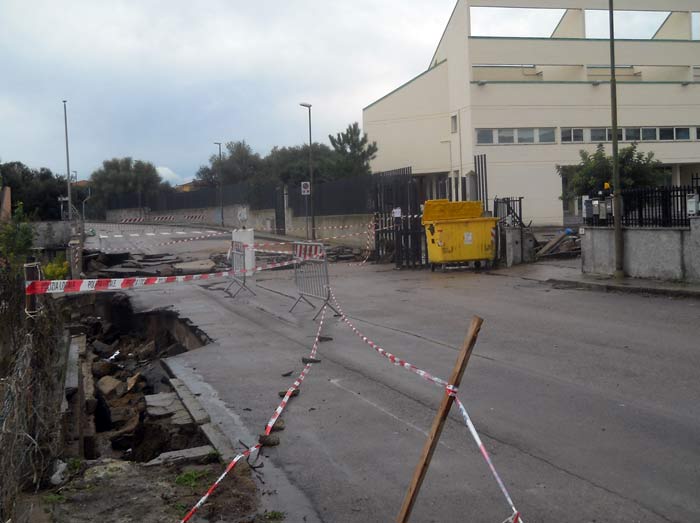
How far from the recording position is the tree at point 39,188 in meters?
51.2

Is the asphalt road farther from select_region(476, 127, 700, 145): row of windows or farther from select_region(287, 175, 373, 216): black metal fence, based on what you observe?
select_region(476, 127, 700, 145): row of windows

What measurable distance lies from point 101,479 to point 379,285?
548 inches

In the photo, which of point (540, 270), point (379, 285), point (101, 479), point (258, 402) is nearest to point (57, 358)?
point (258, 402)

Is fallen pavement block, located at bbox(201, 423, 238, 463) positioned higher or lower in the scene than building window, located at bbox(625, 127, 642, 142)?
lower

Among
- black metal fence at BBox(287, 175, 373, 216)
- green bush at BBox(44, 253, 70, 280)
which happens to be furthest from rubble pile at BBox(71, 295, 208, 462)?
black metal fence at BBox(287, 175, 373, 216)

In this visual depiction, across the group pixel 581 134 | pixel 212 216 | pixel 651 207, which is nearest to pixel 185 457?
pixel 651 207

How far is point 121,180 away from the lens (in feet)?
291

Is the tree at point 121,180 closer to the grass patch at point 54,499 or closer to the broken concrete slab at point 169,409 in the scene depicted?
the broken concrete slab at point 169,409

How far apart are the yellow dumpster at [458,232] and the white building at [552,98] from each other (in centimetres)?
2133

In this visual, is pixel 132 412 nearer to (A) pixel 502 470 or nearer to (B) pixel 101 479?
(B) pixel 101 479

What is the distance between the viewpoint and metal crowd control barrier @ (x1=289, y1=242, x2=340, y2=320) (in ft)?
44.4

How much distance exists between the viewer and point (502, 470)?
545 cm

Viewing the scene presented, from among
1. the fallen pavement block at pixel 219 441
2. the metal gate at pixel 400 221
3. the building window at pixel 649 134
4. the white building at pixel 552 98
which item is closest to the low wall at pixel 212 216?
the metal gate at pixel 400 221

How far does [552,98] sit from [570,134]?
8.13ft
